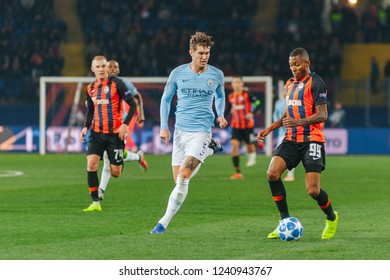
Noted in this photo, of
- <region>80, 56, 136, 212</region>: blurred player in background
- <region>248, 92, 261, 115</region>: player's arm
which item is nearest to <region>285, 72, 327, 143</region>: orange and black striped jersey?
<region>80, 56, 136, 212</region>: blurred player in background

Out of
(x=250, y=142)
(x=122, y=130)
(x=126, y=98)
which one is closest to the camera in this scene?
(x=122, y=130)

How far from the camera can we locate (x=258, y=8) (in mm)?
41781

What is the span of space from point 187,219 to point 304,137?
103 inches

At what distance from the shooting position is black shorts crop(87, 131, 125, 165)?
14859mm

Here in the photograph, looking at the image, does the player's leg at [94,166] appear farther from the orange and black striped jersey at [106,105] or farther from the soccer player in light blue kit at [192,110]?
the soccer player in light blue kit at [192,110]

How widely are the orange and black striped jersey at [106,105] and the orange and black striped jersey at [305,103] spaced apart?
4075 millimetres

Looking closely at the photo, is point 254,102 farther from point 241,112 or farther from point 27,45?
point 27,45

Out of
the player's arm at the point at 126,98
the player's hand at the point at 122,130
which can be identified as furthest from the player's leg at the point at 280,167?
the player's arm at the point at 126,98

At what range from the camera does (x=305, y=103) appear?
444 inches

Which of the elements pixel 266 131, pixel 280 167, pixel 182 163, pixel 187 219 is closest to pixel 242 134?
pixel 187 219

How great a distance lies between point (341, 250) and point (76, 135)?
24.7m

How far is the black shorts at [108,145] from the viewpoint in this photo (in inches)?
585

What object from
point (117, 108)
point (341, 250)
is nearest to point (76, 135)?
point (117, 108)
